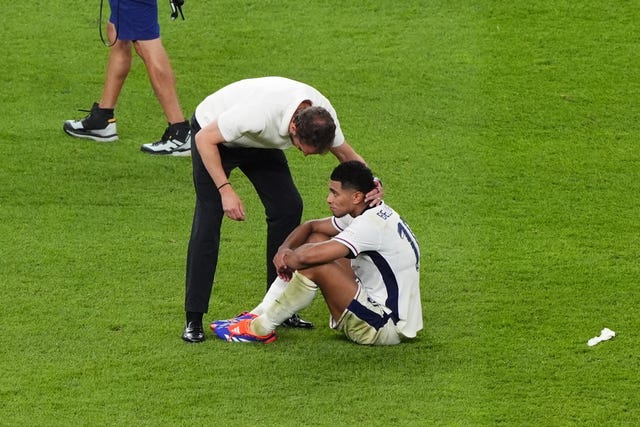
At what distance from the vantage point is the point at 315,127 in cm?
615

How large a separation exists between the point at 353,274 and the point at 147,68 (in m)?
3.27

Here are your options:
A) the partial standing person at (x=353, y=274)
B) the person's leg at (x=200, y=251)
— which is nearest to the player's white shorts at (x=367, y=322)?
the partial standing person at (x=353, y=274)

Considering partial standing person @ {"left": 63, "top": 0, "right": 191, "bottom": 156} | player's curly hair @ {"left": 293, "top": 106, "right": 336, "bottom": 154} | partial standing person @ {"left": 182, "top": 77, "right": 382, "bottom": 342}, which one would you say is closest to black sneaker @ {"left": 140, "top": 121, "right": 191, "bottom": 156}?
partial standing person @ {"left": 63, "top": 0, "right": 191, "bottom": 156}

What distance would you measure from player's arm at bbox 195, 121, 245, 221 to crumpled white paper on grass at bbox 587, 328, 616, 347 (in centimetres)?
190

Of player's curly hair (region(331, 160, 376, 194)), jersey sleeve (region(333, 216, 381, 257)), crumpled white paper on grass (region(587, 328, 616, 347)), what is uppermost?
player's curly hair (region(331, 160, 376, 194))

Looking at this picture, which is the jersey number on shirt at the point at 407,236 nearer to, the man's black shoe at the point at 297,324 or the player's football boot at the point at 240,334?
the man's black shoe at the point at 297,324

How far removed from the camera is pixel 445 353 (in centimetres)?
664

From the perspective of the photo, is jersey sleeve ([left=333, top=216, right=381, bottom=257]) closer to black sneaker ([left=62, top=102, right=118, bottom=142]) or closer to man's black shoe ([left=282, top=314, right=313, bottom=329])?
man's black shoe ([left=282, top=314, right=313, bottom=329])

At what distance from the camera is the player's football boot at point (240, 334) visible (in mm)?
6750

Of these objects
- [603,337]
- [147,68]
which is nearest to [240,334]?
[603,337]

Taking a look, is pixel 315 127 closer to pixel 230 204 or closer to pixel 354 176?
pixel 354 176

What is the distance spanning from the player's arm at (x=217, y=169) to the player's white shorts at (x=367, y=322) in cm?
74

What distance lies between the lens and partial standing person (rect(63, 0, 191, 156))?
928cm

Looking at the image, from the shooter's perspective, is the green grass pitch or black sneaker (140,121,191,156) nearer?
the green grass pitch
